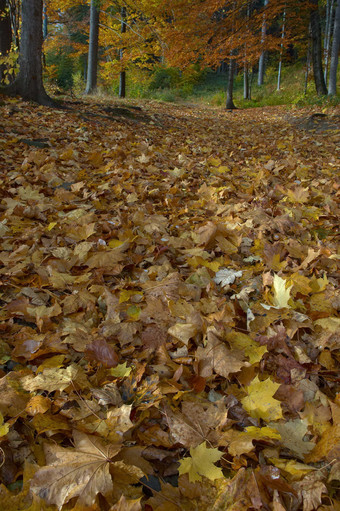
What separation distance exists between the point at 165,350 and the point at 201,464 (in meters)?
0.50

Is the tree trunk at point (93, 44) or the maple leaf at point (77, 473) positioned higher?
the tree trunk at point (93, 44)

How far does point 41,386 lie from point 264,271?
1.39 meters

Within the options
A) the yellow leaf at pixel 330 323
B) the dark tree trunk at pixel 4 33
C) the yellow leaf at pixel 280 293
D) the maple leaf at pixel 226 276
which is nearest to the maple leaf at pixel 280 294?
the yellow leaf at pixel 280 293

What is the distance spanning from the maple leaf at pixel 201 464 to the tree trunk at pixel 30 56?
21.0 feet

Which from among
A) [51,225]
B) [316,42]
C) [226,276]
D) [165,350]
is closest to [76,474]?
[165,350]

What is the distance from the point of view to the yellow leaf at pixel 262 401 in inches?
47.3

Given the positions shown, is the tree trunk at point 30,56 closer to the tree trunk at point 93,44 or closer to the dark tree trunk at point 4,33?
the dark tree trunk at point 4,33

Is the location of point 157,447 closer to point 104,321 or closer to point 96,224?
point 104,321

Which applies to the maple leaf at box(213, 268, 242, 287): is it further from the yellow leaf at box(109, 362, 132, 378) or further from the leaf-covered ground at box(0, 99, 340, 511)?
the yellow leaf at box(109, 362, 132, 378)

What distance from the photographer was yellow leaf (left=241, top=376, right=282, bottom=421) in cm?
120

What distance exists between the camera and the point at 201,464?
105 centimetres

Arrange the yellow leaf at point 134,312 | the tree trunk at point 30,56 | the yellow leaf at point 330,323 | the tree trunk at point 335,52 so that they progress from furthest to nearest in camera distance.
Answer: the tree trunk at point 335,52, the tree trunk at point 30,56, the yellow leaf at point 134,312, the yellow leaf at point 330,323

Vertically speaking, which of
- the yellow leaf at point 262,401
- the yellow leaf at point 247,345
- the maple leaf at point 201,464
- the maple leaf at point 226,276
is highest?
the maple leaf at point 226,276

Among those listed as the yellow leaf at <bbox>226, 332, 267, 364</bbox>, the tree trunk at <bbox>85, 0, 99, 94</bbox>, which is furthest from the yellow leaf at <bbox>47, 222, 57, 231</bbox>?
the tree trunk at <bbox>85, 0, 99, 94</bbox>
